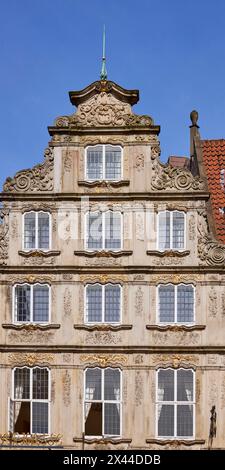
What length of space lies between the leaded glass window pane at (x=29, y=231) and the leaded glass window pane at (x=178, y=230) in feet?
15.9

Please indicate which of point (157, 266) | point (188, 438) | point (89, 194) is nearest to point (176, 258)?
point (157, 266)

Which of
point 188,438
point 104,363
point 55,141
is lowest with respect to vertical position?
point 188,438

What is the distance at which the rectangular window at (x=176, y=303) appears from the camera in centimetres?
3628

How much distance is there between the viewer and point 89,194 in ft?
122

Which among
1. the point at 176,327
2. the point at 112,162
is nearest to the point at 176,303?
the point at 176,327

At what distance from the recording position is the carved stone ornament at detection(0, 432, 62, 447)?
A: 36.1 meters

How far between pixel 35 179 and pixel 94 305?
4917 mm

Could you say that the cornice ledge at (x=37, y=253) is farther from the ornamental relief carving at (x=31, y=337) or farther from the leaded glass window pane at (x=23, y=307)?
the ornamental relief carving at (x=31, y=337)

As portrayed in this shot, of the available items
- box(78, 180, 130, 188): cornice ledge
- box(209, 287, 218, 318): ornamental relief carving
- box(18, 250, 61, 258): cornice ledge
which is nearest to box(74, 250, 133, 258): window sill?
box(18, 250, 61, 258): cornice ledge

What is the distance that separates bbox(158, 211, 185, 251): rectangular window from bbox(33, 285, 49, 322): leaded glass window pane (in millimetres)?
4250

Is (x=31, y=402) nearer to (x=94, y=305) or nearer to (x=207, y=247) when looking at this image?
(x=94, y=305)

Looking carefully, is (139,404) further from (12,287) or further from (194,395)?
(12,287)

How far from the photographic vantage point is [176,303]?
3638 cm

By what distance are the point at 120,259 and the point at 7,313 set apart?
4.29 metres
